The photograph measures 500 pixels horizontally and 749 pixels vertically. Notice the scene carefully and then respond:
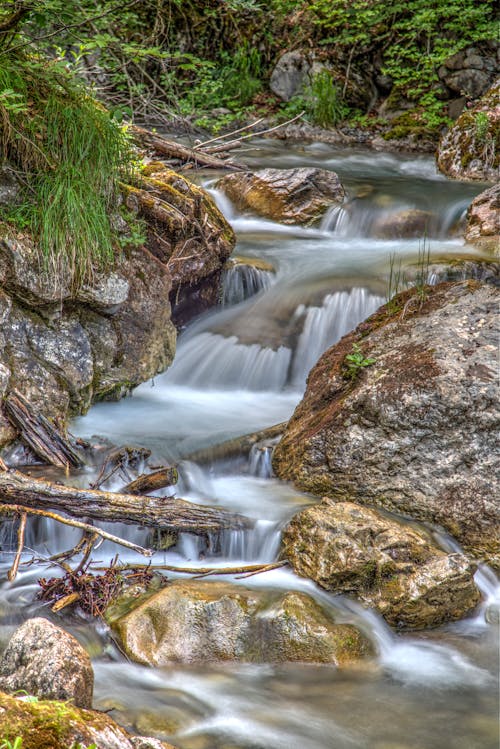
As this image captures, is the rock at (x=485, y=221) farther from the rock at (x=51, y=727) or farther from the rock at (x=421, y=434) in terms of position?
the rock at (x=51, y=727)

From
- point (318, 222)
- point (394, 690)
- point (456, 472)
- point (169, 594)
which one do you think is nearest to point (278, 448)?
point (456, 472)

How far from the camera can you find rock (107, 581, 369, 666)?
3523 mm

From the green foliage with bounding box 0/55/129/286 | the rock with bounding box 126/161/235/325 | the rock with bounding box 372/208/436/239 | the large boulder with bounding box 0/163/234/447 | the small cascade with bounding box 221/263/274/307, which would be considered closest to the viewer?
the green foliage with bounding box 0/55/129/286

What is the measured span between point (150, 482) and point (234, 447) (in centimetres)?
89

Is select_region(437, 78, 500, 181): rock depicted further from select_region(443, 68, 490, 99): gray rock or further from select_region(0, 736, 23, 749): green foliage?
select_region(0, 736, 23, 749): green foliage

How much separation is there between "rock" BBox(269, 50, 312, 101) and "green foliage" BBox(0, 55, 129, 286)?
10060 millimetres

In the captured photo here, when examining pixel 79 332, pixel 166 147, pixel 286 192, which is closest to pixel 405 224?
pixel 286 192

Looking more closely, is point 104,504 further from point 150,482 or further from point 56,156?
point 56,156

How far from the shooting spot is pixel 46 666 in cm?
253

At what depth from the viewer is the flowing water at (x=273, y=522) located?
3199 millimetres

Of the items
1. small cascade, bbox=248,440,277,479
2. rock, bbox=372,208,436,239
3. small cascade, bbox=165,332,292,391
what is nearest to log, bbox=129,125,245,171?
rock, bbox=372,208,436,239

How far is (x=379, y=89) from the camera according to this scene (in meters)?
14.1

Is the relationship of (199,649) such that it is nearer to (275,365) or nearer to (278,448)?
(278,448)

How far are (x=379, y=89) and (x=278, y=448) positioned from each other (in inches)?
438
